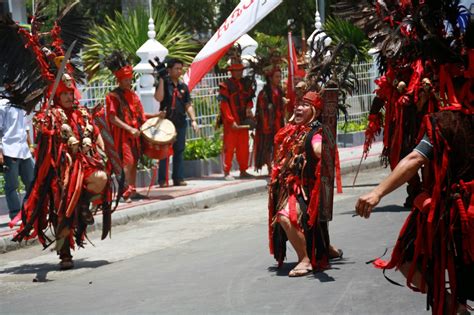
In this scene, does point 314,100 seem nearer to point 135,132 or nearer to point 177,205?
point 177,205

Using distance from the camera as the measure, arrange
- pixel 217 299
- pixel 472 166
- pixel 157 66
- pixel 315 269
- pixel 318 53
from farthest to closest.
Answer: pixel 157 66 < pixel 318 53 < pixel 315 269 < pixel 217 299 < pixel 472 166

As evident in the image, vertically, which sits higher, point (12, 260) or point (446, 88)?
point (446, 88)

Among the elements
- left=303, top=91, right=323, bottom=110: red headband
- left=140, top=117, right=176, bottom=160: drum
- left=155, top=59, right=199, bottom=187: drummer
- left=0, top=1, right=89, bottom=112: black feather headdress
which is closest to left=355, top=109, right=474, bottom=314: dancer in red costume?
left=303, top=91, right=323, bottom=110: red headband

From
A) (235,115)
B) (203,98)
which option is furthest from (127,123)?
(203,98)

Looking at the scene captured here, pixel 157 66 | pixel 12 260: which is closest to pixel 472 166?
pixel 12 260

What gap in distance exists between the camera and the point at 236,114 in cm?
1698

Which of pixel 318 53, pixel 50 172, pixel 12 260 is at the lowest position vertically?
pixel 12 260

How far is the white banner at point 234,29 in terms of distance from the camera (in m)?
14.8

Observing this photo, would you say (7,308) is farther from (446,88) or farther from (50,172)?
(446,88)

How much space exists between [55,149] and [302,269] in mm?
2843

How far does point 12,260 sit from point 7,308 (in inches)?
107

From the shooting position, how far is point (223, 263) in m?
9.81

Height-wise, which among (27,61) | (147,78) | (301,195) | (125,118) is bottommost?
(301,195)

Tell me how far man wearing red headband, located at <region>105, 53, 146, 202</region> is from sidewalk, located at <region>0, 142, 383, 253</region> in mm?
442
